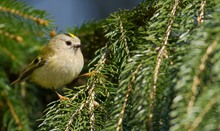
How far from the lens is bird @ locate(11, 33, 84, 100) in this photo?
5.98ft

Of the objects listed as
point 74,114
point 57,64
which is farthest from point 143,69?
point 57,64

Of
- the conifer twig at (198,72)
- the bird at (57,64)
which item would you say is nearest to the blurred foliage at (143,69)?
the conifer twig at (198,72)

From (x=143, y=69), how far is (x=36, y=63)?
1.17 m

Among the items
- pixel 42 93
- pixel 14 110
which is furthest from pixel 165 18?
pixel 42 93

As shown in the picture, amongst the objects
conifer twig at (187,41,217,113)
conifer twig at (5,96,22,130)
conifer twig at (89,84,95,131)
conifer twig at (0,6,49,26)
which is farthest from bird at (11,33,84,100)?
conifer twig at (187,41,217,113)

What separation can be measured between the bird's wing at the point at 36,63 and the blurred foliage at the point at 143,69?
0.49 ft

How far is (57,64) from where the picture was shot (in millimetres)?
1920

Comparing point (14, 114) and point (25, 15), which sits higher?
point (25, 15)

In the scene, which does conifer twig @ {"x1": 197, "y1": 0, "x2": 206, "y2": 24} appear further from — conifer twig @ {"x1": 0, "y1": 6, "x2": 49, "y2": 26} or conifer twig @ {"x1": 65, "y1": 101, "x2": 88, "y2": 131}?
conifer twig @ {"x1": 0, "y1": 6, "x2": 49, "y2": 26}

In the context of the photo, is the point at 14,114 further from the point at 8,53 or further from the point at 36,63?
the point at 36,63

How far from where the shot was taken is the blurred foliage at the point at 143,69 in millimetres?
718

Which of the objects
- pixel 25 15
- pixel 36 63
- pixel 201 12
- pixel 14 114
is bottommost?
pixel 14 114

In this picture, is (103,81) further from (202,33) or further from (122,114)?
(202,33)

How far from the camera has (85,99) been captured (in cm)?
119
